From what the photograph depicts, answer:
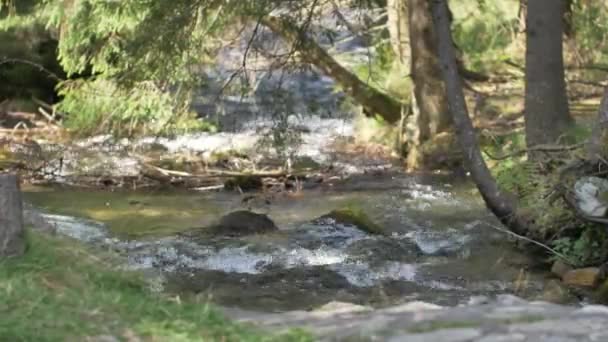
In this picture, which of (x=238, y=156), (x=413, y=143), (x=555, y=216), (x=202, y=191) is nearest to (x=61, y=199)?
(x=202, y=191)

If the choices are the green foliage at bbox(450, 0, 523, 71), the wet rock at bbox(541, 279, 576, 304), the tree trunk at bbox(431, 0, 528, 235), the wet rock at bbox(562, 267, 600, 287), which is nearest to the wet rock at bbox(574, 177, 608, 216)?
the wet rock at bbox(562, 267, 600, 287)

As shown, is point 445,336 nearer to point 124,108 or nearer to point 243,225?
point 243,225

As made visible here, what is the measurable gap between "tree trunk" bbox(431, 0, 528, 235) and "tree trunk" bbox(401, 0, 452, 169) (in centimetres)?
545

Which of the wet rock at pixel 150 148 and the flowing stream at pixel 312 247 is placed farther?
the wet rock at pixel 150 148

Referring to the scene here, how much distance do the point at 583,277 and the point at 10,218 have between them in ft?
15.4

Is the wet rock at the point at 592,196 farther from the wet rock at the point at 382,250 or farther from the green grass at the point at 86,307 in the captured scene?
the green grass at the point at 86,307

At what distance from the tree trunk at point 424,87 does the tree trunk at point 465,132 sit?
5.45 metres

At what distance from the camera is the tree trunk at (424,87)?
14562 millimetres

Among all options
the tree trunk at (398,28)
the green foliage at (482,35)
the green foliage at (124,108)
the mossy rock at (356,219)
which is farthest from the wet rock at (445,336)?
the green foliage at (482,35)

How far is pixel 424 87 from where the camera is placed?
48.4 feet

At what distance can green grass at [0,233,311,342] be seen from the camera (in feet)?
14.4

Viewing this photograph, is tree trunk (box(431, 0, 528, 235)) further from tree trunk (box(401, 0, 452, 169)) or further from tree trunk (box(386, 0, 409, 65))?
tree trunk (box(386, 0, 409, 65))

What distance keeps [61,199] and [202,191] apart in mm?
1779

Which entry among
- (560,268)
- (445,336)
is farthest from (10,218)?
(560,268)
